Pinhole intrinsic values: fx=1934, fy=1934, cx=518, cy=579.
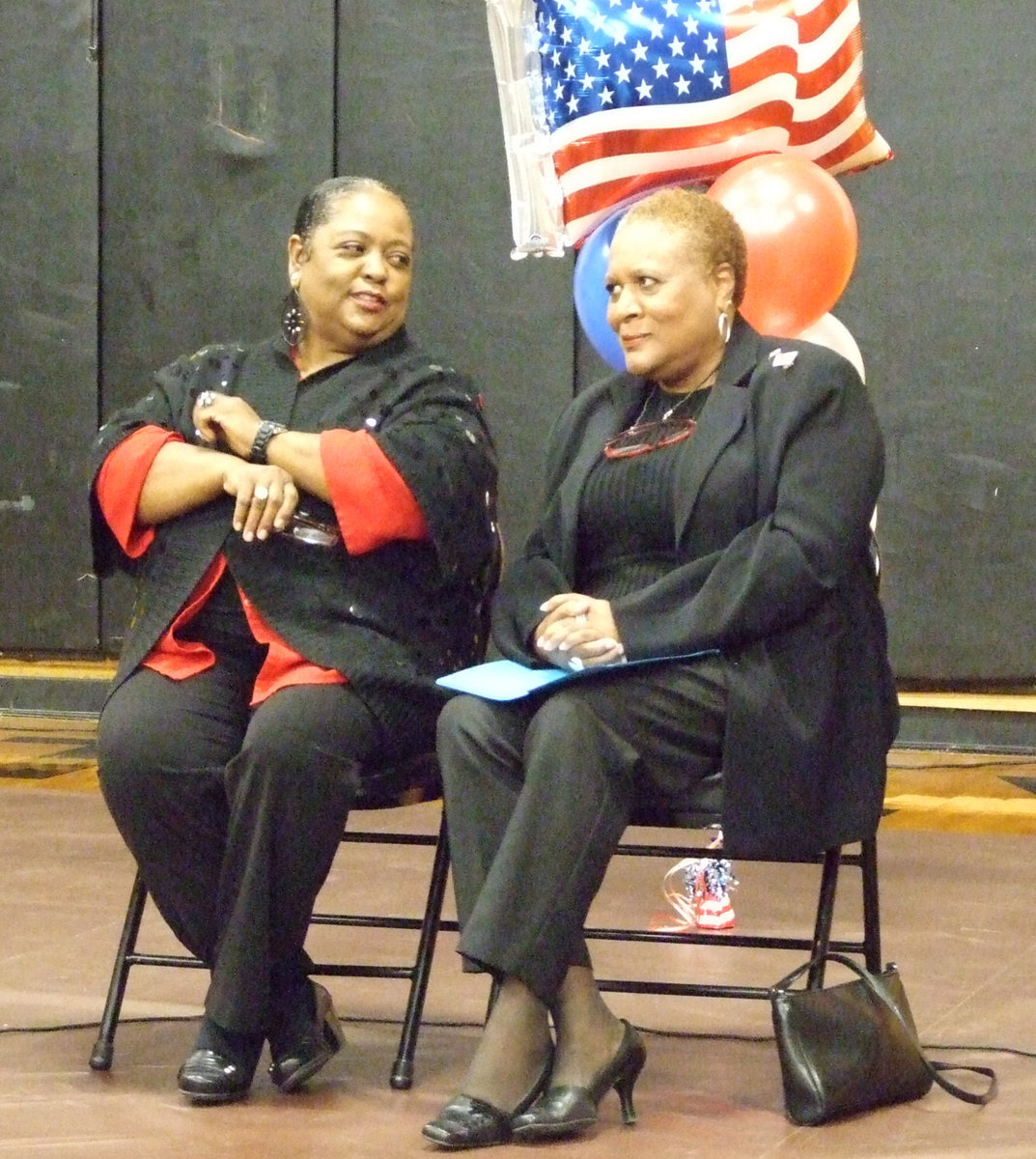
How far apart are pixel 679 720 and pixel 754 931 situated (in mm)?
1207

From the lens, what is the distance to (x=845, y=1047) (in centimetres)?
240

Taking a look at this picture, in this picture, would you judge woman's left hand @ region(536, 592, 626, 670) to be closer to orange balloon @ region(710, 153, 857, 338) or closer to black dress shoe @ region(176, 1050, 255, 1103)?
black dress shoe @ region(176, 1050, 255, 1103)

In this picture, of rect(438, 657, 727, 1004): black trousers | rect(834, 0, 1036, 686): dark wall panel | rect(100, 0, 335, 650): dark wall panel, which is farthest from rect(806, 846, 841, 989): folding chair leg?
rect(100, 0, 335, 650): dark wall panel

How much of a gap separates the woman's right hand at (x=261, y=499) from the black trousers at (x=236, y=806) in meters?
0.22

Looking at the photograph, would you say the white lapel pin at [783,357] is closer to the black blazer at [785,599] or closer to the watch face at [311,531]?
the black blazer at [785,599]

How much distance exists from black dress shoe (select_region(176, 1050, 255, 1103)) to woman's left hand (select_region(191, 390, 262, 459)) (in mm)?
821

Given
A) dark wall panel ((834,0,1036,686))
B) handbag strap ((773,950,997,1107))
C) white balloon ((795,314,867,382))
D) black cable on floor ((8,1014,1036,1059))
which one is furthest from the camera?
dark wall panel ((834,0,1036,686))

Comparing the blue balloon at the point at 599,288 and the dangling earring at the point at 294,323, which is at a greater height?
the blue balloon at the point at 599,288

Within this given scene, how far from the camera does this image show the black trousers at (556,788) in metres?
2.33

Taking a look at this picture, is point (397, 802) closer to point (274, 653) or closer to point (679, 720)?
point (274, 653)

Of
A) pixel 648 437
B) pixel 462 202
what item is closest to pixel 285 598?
pixel 648 437

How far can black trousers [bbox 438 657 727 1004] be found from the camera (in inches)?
91.7

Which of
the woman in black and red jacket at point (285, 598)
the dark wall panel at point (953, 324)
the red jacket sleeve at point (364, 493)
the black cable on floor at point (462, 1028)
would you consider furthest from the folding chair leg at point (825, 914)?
the dark wall panel at point (953, 324)

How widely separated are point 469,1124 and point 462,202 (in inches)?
160
